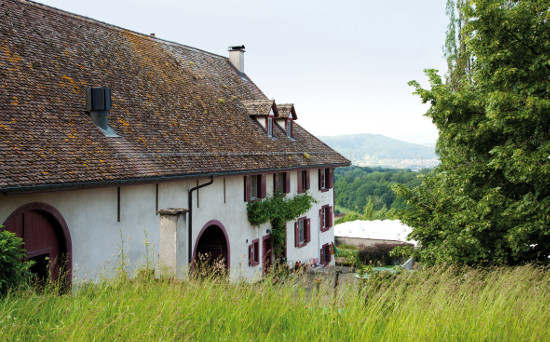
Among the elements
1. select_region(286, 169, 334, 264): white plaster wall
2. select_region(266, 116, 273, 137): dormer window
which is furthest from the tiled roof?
select_region(286, 169, 334, 264): white plaster wall

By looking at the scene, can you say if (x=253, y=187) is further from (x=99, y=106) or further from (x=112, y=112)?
(x=99, y=106)

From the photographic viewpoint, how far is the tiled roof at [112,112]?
1200cm

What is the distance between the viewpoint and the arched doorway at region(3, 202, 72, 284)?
10883mm

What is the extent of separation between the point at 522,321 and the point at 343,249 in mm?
31256

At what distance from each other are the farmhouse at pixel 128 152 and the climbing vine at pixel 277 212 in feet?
1.07

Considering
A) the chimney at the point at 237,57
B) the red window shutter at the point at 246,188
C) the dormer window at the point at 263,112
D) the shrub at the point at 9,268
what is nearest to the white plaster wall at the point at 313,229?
the dormer window at the point at 263,112

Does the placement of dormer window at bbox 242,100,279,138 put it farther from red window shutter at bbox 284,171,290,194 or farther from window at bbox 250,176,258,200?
window at bbox 250,176,258,200

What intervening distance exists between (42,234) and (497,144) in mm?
11415

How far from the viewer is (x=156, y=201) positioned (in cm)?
1496

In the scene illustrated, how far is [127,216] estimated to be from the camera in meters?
13.8

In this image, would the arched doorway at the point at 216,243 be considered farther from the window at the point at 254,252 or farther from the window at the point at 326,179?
the window at the point at 326,179

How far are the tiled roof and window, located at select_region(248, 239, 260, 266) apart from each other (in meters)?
3.29

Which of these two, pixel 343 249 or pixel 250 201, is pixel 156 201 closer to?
pixel 250 201

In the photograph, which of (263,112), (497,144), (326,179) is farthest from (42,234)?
(326,179)
